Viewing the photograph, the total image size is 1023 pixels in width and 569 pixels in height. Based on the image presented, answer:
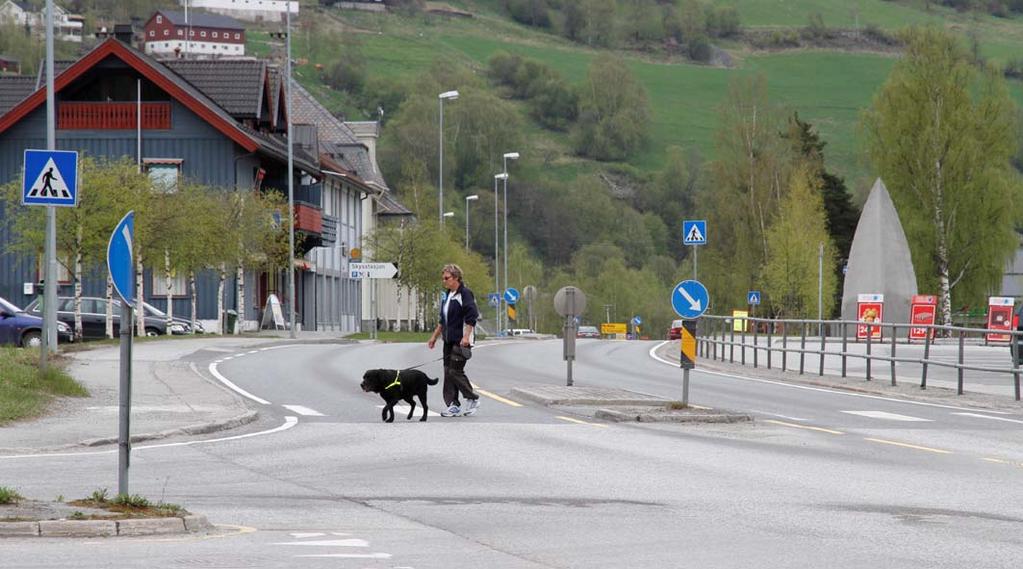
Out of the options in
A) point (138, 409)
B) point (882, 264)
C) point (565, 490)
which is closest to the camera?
point (565, 490)

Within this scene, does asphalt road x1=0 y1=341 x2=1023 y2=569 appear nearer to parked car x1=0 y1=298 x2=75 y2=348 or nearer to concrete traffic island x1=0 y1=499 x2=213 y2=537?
concrete traffic island x1=0 y1=499 x2=213 y2=537

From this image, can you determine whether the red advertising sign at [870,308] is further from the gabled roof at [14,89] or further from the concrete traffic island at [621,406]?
the gabled roof at [14,89]

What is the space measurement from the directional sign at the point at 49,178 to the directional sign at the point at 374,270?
1240 inches

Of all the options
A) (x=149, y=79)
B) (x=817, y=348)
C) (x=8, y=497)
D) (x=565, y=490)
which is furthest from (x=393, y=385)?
(x=149, y=79)

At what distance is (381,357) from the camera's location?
38969mm

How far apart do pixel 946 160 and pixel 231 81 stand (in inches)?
1328

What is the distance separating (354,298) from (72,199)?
218 ft

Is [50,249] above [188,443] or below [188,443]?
above

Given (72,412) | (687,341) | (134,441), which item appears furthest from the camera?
(687,341)

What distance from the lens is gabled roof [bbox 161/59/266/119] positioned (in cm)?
6619

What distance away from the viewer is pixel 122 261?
37.0 ft

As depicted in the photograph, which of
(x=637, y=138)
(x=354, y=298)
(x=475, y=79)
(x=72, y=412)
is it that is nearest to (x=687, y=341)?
(x=72, y=412)

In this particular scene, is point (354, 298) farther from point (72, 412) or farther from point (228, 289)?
point (72, 412)

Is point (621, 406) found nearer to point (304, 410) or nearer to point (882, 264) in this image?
point (304, 410)
